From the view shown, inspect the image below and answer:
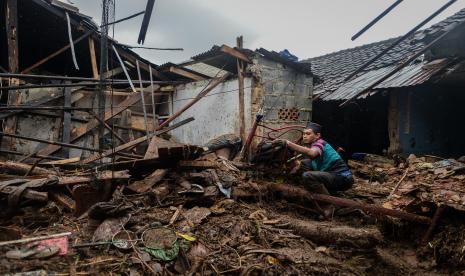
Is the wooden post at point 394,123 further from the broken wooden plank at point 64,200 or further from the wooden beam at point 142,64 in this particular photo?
the broken wooden plank at point 64,200

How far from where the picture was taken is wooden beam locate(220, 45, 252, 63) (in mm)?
8758

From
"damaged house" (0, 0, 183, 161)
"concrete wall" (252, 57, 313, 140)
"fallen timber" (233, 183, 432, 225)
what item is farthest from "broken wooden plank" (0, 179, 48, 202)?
"concrete wall" (252, 57, 313, 140)

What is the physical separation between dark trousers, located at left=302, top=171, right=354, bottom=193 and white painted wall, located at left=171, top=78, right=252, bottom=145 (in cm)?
381

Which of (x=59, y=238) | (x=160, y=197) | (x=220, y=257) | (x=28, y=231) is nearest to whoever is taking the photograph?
(x=59, y=238)

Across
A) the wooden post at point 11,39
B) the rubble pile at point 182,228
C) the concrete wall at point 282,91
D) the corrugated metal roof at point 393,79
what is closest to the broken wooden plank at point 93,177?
the rubble pile at point 182,228

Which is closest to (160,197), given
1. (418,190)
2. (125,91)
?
(418,190)

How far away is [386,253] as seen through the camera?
474cm

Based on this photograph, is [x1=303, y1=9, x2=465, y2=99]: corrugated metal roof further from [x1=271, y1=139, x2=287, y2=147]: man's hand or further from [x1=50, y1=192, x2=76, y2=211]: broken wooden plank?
[x1=50, y1=192, x2=76, y2=211]: broken wooden plank

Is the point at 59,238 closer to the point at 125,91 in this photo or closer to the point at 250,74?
the point at 250,74

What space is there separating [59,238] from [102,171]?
1.72 meters

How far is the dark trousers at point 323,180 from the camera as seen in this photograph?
5.68m

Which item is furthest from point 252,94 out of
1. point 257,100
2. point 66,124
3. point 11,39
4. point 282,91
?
point 11,39

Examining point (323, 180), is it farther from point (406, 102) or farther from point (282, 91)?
point (406, 102)

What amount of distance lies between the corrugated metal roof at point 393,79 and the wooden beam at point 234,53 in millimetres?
2797
